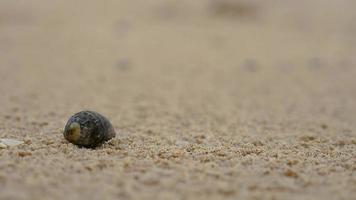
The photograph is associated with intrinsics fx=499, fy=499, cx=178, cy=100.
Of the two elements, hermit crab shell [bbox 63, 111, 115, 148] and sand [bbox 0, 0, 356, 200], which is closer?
sand [bbox 0, 0, 356, 200]

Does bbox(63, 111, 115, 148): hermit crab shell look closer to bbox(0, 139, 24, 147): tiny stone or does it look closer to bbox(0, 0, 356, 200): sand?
bbox(0, 0, 356, 200): sand

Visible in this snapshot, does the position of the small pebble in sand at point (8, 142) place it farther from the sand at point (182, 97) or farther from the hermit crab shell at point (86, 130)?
the hermit crab shell at point (86, 130)

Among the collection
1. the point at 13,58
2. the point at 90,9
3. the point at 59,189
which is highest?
the point at 90,9

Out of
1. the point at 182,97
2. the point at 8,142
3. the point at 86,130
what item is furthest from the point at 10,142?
the point at 182,97

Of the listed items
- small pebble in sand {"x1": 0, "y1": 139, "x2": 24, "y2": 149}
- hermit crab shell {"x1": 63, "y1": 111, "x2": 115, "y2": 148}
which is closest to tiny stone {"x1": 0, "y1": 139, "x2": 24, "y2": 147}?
small pebble in sand {"x1": 0, "y1": 139, "x2": 24, "y2": 149}

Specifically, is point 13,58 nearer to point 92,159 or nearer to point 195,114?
point 195,114

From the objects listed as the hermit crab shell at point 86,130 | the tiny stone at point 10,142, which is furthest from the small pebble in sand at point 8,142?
the hermit crab shell at point 86,130

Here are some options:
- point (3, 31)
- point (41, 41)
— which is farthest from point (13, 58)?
point (3, 31)
